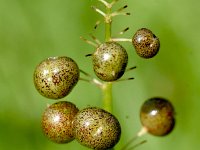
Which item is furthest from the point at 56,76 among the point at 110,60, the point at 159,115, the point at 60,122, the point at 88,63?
the point at 88,63

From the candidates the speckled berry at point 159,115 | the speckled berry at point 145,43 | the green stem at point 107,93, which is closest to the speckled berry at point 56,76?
the green stem at point 107,93

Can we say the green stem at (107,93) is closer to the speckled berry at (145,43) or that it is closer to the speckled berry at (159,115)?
the speckled berry at (145,43)

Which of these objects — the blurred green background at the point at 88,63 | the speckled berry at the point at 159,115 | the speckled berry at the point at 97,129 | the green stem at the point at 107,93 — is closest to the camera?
the speckled berry at the point at 97,129

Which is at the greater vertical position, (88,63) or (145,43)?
(145,43)

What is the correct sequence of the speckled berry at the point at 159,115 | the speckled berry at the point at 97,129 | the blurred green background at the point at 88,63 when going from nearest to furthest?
the speckled berry at the point at 97,129 → the speckled berry at the point at 159,115 → the blurred green background at the point at 88,63

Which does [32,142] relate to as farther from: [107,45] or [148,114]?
[107,45]

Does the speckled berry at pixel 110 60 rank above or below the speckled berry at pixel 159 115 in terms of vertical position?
above

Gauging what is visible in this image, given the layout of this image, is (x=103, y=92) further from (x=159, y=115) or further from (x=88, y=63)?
(x=88, y=63)
